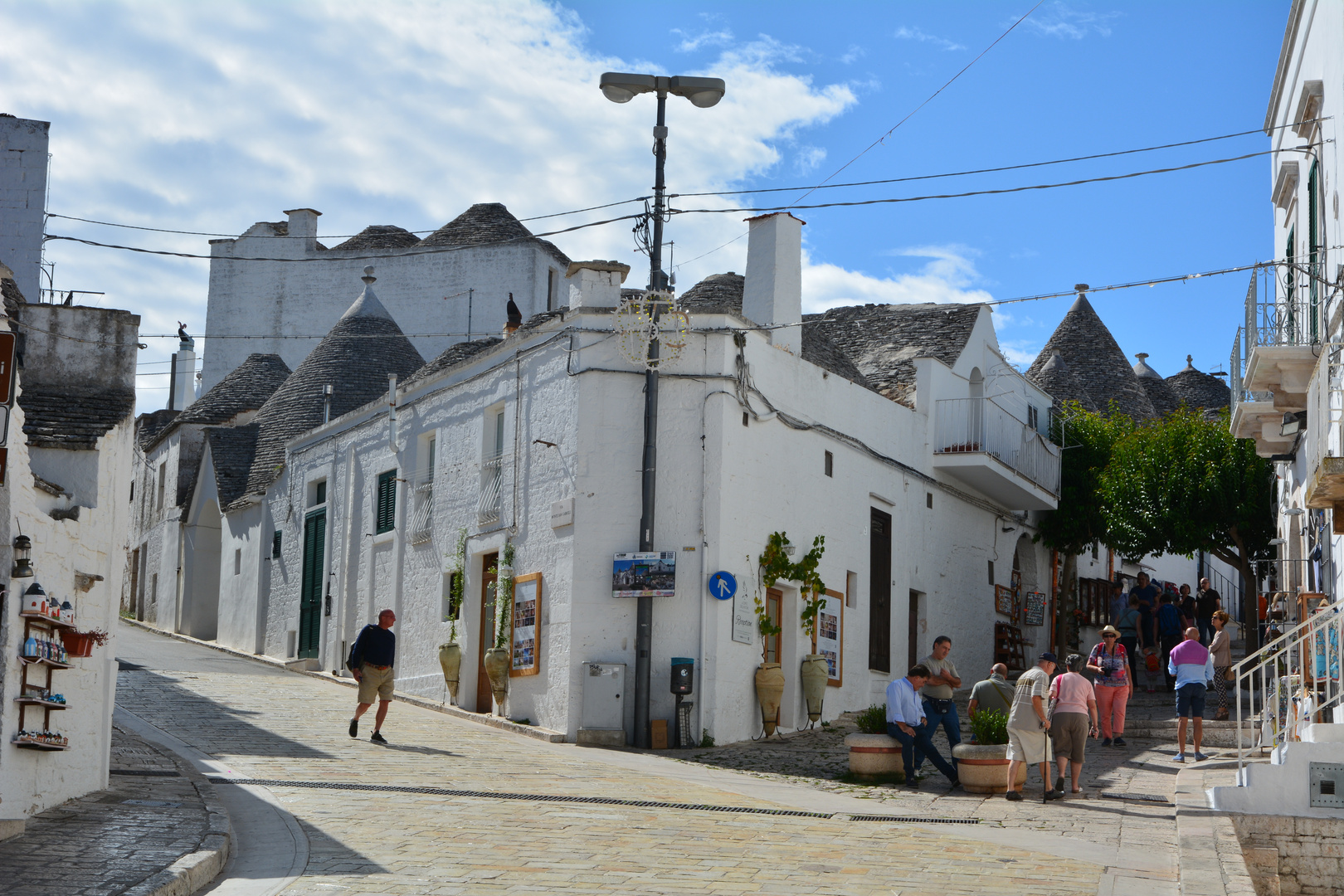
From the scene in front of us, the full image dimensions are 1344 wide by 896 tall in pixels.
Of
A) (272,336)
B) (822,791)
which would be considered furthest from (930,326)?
(272,336)

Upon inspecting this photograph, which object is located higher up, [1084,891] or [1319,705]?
[1319,705]

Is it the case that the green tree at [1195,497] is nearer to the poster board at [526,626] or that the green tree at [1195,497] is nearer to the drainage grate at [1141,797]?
the poster board at [526,626]

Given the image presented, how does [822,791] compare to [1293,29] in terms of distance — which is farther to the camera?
[1293,29]

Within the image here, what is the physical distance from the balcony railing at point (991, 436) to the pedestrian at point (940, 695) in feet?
32.2

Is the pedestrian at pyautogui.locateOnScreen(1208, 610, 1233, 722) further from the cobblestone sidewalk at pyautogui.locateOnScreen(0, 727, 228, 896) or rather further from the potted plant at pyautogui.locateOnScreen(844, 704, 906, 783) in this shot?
the cobblestone sidewalk at pyautogui.locateOnScreen(0, 727, 228, 896)

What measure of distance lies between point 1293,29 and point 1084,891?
11.8 m

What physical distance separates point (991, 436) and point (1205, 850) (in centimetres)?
1542

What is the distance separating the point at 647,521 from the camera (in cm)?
1769

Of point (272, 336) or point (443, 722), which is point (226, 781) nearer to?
point (443, 722)

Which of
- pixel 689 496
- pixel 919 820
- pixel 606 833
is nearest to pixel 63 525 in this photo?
pixel 606 833

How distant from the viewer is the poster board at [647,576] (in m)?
17.4

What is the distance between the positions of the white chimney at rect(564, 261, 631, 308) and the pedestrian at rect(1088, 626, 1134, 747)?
23.7ft

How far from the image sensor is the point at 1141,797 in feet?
41.7

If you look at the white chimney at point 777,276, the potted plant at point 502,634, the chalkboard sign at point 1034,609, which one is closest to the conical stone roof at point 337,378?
the potted plant at point 502,634
